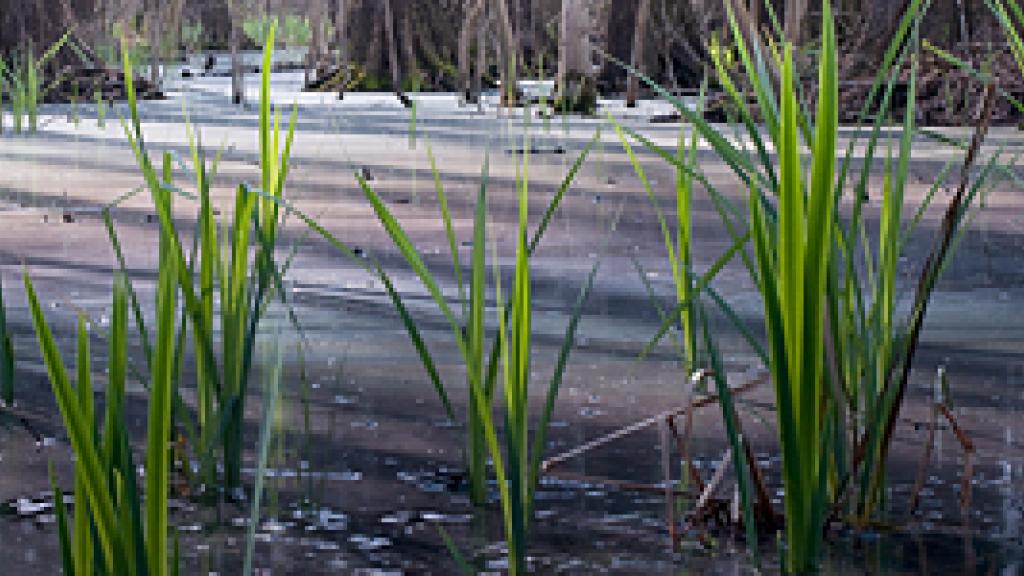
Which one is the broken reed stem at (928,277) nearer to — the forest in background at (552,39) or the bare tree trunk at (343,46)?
the forest in background at (552,39)

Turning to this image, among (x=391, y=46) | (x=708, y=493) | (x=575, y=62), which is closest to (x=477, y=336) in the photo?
(x=708, y=493)

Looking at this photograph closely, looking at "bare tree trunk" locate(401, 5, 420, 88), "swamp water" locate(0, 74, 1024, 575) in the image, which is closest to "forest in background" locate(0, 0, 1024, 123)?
"bare tree trunk" locate(401, 5, 420, 88)

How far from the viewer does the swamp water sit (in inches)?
47.0

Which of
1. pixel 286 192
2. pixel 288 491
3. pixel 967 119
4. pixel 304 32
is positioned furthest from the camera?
pixel 304 32

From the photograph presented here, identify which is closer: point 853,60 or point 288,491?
point 288,491

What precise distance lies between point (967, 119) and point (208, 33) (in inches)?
699

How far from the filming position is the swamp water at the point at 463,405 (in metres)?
1.19

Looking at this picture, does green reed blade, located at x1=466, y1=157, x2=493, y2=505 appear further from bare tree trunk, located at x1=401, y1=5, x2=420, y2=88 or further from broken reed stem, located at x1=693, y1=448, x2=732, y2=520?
bare tree trunk, located at x1=401, y1=5, x2=420, y2=88

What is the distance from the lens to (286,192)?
372 centimetres

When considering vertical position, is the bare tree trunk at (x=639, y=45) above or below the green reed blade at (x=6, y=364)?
above

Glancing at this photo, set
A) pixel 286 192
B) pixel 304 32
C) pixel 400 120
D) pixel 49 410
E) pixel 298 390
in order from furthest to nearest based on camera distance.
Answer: pixel 304 32 < pixel 400 120 < pixel 286 192 < pixel 298 390 < pixel 49 410

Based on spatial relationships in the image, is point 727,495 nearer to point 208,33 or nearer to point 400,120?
point 400,120

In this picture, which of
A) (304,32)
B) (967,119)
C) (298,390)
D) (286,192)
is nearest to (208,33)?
(304,32)

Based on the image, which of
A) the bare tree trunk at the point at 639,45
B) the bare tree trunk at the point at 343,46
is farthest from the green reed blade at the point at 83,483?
the bare tree trunk at the point at 343,46
